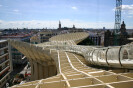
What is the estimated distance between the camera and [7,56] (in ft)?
142

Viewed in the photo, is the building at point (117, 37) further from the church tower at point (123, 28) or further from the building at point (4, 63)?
the building at point (4, 63)

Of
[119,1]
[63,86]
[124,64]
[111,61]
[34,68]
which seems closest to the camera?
[63,86]

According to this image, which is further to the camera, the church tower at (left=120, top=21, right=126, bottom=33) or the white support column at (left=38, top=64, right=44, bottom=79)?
the church tower at (left=120, top=21, right=126, bottom=33)

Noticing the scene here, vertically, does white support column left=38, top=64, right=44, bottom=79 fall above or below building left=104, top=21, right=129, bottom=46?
below

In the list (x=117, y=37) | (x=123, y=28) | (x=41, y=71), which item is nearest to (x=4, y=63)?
(x=41, y=71)

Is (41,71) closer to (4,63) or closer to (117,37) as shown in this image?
(4,63)

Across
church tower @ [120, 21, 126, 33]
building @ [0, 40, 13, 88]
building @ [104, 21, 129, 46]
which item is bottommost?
building @ [0, 40, 13, 88]

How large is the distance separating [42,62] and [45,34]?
187ft

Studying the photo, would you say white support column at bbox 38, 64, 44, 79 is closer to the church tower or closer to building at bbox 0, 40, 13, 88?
building at bbox 0, 40, 13, 88

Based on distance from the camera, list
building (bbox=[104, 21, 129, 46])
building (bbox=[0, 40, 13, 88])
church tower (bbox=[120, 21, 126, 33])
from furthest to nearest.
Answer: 1. church tower (bbox=[120, 21, 126, 33])
2. building (bbox=[104, 21, 129, 46])
3. building (bbox=[0, 40, 13, 88])

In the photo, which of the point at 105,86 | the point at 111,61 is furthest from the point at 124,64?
the point at 105,86

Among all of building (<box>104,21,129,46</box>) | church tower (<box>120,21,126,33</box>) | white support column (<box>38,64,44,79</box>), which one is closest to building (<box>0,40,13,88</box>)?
white support column (<box>38,64,44,79</box>)

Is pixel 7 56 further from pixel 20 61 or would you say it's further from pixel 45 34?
pixel 45 34

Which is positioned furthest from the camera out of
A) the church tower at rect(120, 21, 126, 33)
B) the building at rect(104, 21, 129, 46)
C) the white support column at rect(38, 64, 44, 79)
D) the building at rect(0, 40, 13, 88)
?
the church tower at rect(120, 21, 126, 33)
